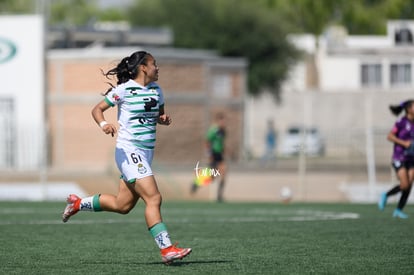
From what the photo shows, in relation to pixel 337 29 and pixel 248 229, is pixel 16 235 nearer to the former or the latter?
pixel 248 229

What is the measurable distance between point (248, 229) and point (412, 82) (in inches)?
1234

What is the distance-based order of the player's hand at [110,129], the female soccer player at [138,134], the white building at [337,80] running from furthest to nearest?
the white building at [337,80] → the female soccer player at [138,134] → the player's hand at [110,129]

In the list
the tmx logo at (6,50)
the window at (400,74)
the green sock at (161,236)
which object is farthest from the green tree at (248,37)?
the green sock at (161,236)

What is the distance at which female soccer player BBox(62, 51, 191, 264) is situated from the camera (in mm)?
10695

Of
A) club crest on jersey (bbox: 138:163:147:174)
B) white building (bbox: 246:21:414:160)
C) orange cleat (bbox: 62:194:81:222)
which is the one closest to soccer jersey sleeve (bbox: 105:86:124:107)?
club crest on jersey (bbox: 138:163:147:174)

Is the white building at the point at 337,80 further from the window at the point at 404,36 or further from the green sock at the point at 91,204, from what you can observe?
the green sock at the point at 91,204

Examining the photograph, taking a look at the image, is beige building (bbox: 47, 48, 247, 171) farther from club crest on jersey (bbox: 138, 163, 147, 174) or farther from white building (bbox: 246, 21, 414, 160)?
club crest on jersey (bbox: 138, 163, 147, 174)

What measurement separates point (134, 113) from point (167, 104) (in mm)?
36330

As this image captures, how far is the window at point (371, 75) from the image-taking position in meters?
66.2

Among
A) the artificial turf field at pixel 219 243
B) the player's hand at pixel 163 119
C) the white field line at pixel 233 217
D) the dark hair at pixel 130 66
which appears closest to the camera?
the artificial turf field at pixel 219 243

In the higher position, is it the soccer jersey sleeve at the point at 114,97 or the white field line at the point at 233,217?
the soccer jersey sleeve at the point at 114,97

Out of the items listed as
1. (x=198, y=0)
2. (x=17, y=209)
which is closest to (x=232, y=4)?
(x=198, y=0)

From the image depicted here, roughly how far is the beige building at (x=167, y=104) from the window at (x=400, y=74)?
8194 mm

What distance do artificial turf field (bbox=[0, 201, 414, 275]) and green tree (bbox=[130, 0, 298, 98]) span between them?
5454 cm
